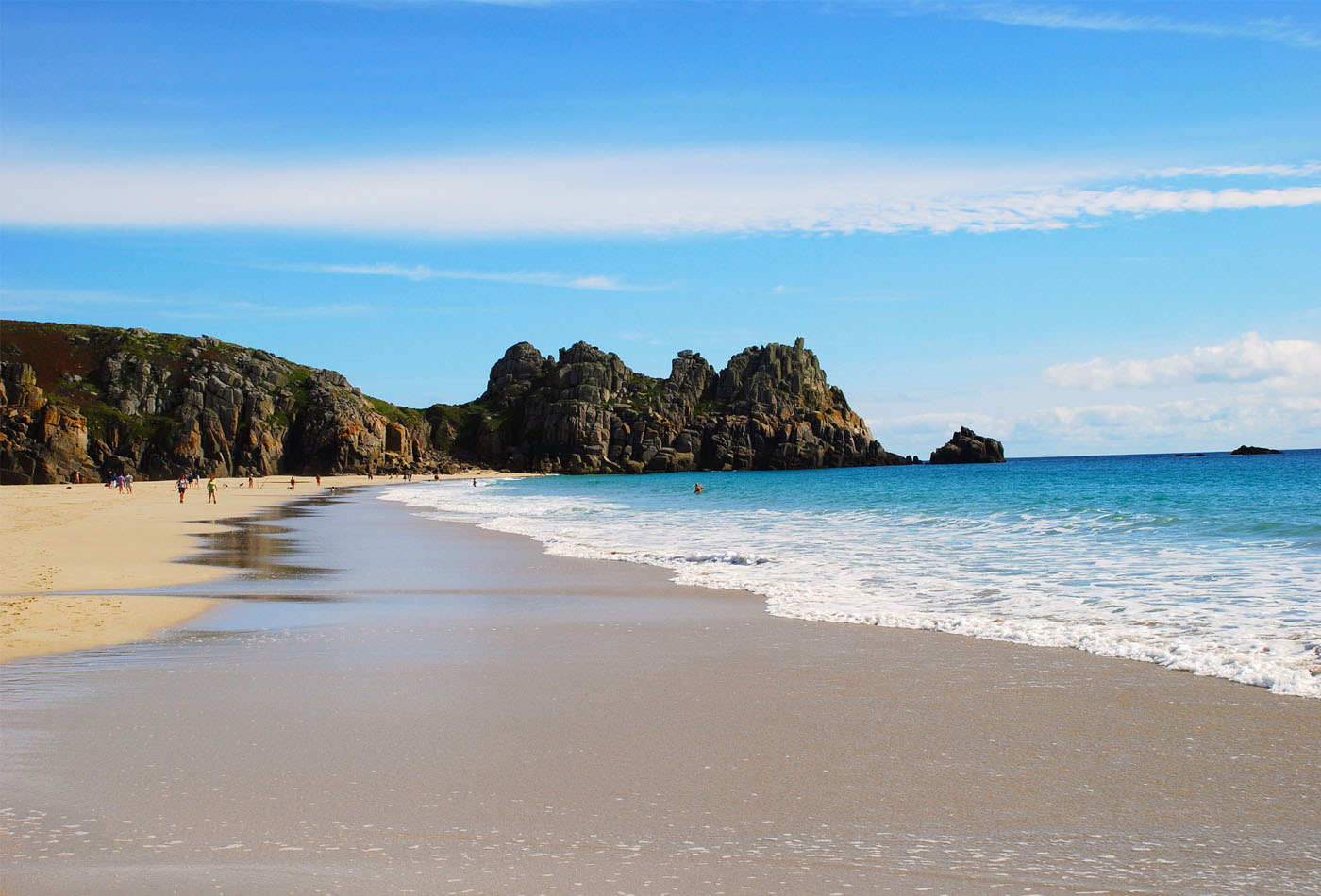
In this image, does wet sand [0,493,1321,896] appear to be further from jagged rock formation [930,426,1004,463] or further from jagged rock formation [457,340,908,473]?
jagged rock formation [930,426,1004,463]

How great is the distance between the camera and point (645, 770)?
5828mm

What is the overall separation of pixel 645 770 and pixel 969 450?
18851 centimetres

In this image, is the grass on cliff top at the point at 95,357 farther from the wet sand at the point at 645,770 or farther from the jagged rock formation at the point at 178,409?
the wet sand at the point at 645,770

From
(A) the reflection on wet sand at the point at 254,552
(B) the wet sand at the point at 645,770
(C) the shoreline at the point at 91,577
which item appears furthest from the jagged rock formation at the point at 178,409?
(B) the wet sand at the point at 645,770

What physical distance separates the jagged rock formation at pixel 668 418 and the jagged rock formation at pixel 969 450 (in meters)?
13.5

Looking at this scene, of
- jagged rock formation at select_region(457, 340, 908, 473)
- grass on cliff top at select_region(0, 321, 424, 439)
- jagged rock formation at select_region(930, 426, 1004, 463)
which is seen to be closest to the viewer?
grass on cliff top at select_region(0, 321, 424, 439)

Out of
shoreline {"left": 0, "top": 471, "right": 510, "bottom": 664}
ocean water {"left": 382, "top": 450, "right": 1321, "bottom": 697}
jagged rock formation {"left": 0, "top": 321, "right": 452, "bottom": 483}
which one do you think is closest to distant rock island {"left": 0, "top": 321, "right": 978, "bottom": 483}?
jagged rock formation {"left": 0, "top": 321, "right": 452, "bottom": 483}

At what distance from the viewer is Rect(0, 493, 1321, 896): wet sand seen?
4418 mm

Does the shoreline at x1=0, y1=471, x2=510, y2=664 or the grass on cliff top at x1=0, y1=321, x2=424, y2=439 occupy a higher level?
the grass on cliff top at x1=0, y1=321, x2=424, y2=439

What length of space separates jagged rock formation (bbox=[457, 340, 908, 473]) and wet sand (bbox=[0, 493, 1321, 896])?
5809 inches

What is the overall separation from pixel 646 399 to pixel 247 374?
70674 millimetres

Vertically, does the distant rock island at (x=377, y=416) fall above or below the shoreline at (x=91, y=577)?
above

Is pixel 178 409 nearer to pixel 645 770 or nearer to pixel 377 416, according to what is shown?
pixel 377 416

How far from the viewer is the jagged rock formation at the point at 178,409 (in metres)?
111
